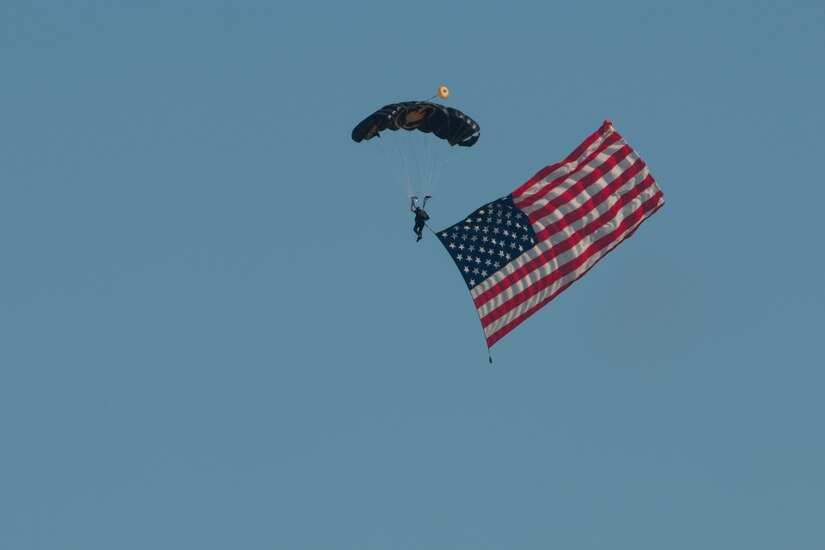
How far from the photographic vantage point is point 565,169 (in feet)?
244

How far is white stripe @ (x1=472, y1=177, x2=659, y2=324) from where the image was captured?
72.6 m

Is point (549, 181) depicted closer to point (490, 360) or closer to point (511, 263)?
point (511, 263)

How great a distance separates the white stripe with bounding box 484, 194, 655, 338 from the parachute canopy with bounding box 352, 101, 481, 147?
19.0ft

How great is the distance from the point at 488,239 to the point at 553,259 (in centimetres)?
189

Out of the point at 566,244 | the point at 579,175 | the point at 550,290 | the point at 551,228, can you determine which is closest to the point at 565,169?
the point at 579,175

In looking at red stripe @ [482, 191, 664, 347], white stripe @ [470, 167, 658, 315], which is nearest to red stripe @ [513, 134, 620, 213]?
white stripe @ [470, 167, 658, 315]

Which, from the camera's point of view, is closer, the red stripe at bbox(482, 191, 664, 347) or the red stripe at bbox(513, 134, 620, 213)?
the red stripe at bbox(482, 191, 664, 347)

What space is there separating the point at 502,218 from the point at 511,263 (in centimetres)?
155

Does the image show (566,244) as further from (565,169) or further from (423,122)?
(423,122)

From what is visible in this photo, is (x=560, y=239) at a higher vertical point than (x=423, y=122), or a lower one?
lower

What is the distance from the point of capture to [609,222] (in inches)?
2896

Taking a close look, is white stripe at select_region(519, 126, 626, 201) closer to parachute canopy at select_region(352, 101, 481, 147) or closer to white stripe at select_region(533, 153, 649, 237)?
white stripe at select_region(533, 153, 649, 237)

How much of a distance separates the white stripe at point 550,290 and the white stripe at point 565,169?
2375mm

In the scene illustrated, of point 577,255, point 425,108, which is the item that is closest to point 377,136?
point 425,108
